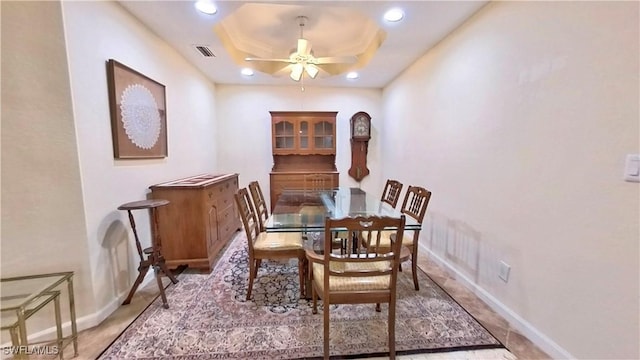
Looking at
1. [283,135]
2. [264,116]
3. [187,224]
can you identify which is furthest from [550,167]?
[264,116]

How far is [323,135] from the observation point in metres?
4.57

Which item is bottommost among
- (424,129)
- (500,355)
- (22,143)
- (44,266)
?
(500,355)

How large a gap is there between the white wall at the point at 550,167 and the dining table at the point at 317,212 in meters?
0.64

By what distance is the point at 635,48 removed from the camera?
46.1 inches

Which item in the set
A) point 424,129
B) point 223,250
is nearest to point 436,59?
point 424,129

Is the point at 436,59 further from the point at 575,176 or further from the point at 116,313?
the point at 116,313

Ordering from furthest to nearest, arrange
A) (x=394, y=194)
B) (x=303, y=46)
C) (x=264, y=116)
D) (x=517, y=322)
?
(x=264, y=116)
(x=394, y=194)
(x=303, y=46)
(x=517, y=322)

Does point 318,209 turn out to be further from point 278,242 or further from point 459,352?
point 459,352

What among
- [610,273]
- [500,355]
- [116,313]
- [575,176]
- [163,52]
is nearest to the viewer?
[610,273]

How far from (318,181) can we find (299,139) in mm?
819

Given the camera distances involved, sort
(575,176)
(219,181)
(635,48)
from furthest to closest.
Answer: (219,181), (575,176), (635,48)

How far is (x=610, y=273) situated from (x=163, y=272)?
2.84m

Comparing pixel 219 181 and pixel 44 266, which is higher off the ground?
pixel 219 181

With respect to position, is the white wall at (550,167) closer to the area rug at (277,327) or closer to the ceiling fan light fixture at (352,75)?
the area rug at (277,327)
